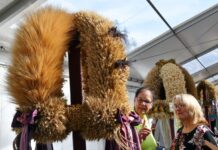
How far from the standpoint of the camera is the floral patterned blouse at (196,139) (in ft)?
4.39

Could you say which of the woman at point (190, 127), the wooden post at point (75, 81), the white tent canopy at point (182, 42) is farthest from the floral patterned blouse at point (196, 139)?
the white tent canopy at point (182, 42)

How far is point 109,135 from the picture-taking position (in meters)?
0.76

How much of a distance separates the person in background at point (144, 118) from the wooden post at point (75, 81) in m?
0.53

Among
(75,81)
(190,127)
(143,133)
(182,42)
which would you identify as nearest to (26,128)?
(75,81)

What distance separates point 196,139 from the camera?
1.35 meters

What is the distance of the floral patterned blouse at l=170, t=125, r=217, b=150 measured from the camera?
4.39ft

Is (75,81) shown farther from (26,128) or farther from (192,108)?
(192,108)

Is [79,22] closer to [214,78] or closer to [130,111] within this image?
[130,111]

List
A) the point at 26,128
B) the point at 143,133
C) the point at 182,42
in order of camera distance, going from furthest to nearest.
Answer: the point at 182,42 → the point at 143,133 → the point at 26,128

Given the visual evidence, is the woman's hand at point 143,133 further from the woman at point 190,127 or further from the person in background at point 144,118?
the woman at point 190,127

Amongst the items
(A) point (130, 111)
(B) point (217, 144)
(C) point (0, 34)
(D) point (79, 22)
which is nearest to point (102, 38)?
(D) point (79, 22)

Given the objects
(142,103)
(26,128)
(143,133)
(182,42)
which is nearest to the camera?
(26,128)

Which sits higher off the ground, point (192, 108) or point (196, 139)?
point (192, 108)

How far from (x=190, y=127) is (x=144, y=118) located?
0.19 metres
